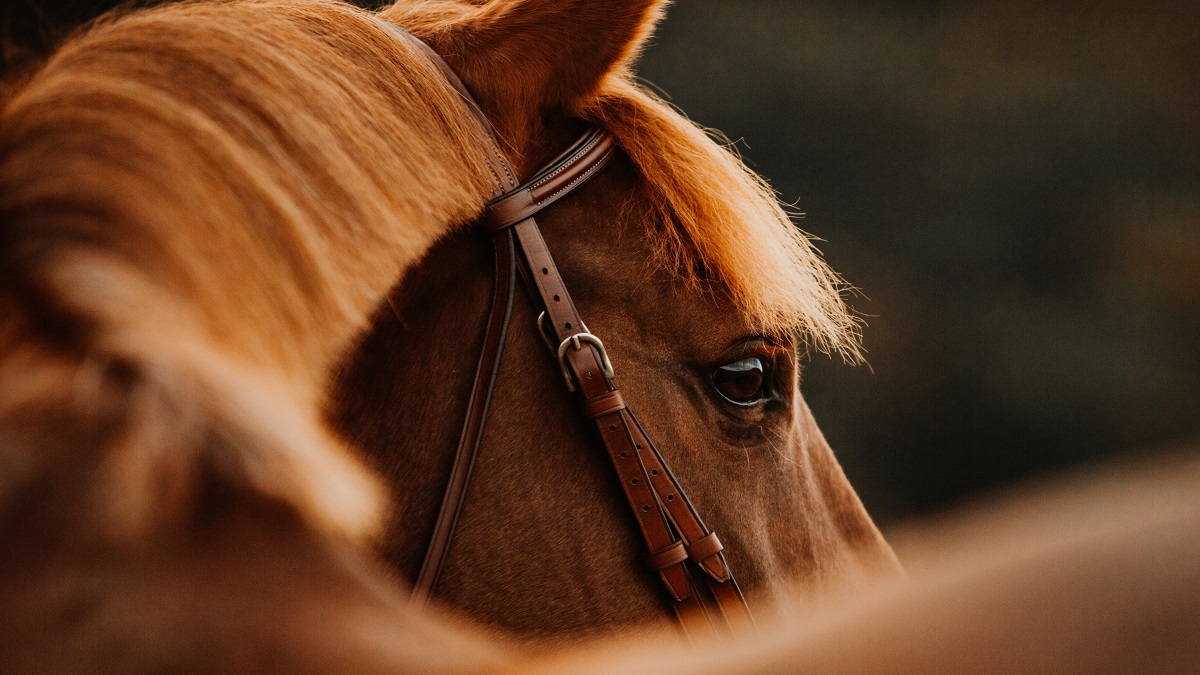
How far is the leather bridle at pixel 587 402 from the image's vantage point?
0.79 meters

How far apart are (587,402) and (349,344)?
276mm

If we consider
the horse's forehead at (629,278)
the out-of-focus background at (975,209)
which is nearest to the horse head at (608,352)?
the horse's forehead at (629,278)

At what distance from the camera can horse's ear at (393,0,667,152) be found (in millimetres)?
838

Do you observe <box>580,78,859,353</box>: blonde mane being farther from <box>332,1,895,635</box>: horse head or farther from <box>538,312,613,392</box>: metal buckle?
<box>538,312,613,392</box>: metal buckle

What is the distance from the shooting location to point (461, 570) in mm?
778

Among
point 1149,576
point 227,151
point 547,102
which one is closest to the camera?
point 1149,576

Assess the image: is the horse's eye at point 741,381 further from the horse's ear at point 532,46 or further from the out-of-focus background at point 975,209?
the out-of-focus background at point 975,209

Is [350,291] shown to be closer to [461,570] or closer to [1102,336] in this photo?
[461,570]

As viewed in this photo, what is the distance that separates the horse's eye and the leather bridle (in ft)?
0.37

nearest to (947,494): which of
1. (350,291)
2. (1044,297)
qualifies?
(1044,297)

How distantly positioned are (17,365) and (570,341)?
Answer: 1.69 feet

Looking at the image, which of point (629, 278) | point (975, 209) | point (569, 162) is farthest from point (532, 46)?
point (975, 209)

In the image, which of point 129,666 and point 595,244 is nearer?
point 129,666

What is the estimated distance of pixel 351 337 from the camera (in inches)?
22.0
